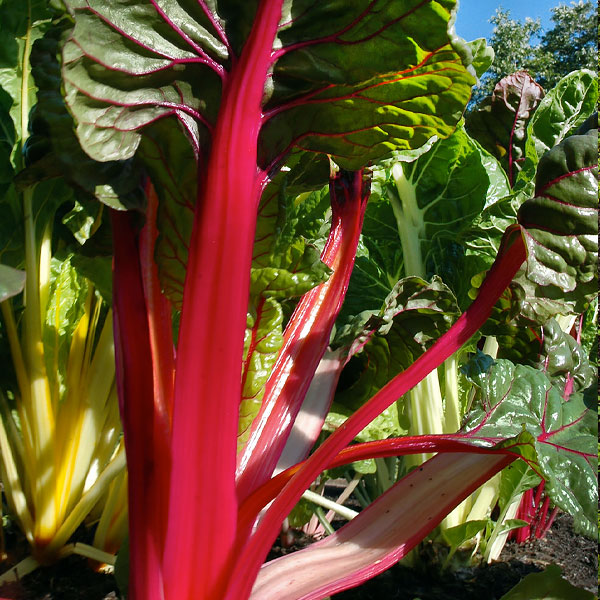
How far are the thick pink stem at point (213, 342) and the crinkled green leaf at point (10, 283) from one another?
204mm

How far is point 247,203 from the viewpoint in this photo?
795 millimetres

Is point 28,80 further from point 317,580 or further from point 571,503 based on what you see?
point 571,503

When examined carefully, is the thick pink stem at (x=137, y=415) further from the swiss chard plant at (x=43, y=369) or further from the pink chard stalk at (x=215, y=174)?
the swiss chard plant at (x=43, y=369)

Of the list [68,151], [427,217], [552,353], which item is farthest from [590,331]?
[68,151]

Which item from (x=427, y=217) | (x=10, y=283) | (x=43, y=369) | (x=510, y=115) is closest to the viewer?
(x=10, y=283)

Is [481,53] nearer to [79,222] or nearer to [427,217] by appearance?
[427,217]

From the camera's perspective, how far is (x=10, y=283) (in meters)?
0.69

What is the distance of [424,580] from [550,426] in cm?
47

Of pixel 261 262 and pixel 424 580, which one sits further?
pixel 424 580

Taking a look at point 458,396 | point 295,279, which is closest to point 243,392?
point 295,279

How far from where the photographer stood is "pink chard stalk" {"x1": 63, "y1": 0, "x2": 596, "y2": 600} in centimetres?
76

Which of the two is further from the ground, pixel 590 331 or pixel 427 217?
pixel 427 217

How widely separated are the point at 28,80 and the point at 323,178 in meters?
0.69

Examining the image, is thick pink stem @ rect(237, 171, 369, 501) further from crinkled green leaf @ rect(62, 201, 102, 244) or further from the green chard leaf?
crinkled green leaf @ rect(62, 201, 102, 244)
